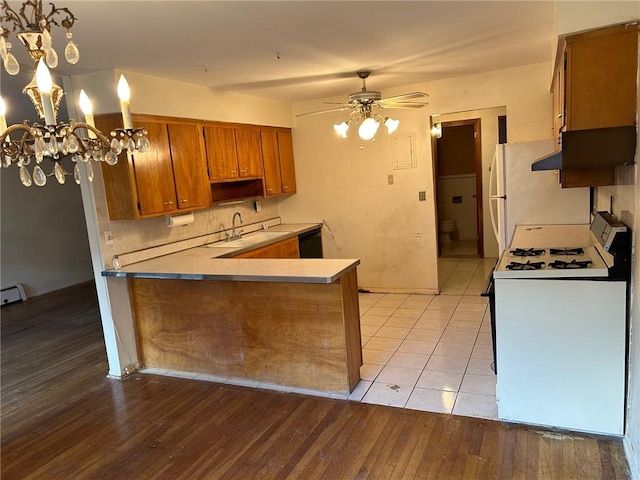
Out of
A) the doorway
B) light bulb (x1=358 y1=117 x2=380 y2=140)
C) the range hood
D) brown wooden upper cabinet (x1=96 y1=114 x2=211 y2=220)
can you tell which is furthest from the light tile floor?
the doorway

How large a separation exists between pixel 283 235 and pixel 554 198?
2.63 m

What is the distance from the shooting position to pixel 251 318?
3207mm

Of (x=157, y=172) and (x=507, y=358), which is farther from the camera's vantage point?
(x=157, y=172)

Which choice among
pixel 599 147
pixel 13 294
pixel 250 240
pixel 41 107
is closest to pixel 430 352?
pixel 599 147

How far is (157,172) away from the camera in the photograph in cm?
357

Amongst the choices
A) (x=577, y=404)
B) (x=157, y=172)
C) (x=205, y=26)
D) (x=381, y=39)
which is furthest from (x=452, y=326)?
(x=205, y=26)

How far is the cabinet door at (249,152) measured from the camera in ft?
15.0

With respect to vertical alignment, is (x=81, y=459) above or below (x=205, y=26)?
below

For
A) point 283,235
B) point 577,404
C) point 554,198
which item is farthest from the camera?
point 283,235

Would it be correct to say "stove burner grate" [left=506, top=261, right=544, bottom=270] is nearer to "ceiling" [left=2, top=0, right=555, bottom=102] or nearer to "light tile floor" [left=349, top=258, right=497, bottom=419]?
"light tile floor" [left=349, top=258, right=497, bottom=419]

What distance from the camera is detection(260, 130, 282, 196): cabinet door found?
16.4 ft

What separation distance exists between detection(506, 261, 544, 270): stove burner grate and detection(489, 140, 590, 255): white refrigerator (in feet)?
4.84

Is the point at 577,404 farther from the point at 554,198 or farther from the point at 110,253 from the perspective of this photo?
the point at 110,253

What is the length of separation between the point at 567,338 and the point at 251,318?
6.63ft
